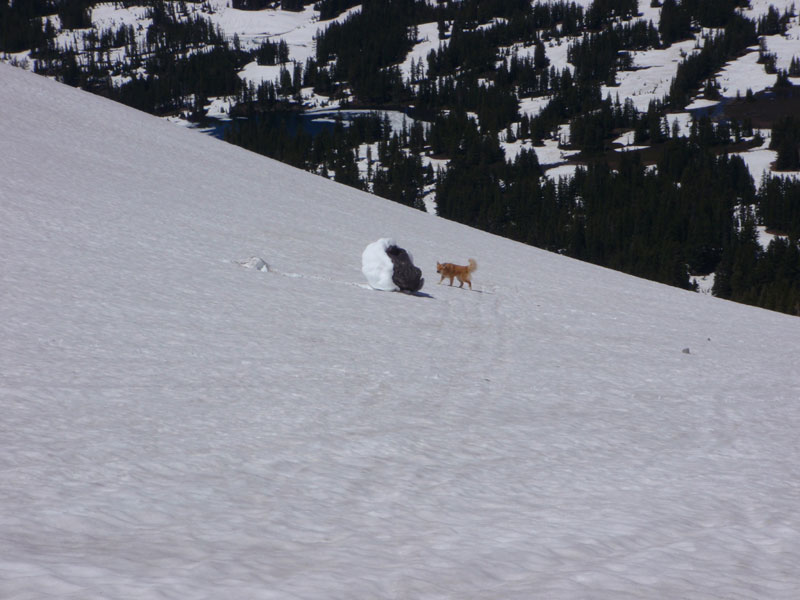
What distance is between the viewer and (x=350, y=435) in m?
7.09

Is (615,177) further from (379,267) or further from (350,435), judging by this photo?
(350,435)

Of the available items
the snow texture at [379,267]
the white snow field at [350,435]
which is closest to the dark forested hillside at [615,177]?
the snow texture at [379,267]

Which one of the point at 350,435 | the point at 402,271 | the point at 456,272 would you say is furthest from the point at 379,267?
the point at 350,435

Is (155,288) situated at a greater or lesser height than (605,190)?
lesser

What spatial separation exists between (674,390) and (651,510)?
17.9ft

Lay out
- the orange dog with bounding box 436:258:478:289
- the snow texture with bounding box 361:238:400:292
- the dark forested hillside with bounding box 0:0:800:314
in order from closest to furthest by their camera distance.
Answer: the snow texture with bounding box 361:238:400:292 < the orange dog with bounding box 436:258:478:289 < the dark forested hillside with bounding box 0:0:800:314

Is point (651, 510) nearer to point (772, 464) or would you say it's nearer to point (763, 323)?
point (772, 464)

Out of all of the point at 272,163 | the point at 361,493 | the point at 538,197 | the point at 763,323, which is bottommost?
the point at 361,493

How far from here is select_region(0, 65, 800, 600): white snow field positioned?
4.27 meters

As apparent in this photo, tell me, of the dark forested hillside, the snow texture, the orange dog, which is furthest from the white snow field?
the dark forested hillside

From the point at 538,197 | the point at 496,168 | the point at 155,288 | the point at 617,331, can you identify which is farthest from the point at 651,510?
the point at 496,168

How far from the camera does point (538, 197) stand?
117750 millimetres

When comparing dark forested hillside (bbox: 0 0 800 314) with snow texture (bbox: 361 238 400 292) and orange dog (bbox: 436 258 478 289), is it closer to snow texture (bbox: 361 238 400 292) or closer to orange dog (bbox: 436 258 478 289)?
orange dog (bbox: 436 258 478 289)

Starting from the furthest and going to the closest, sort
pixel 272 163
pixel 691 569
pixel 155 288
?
pixel 272 163 < pixel 155 288 < pixel 691 569
